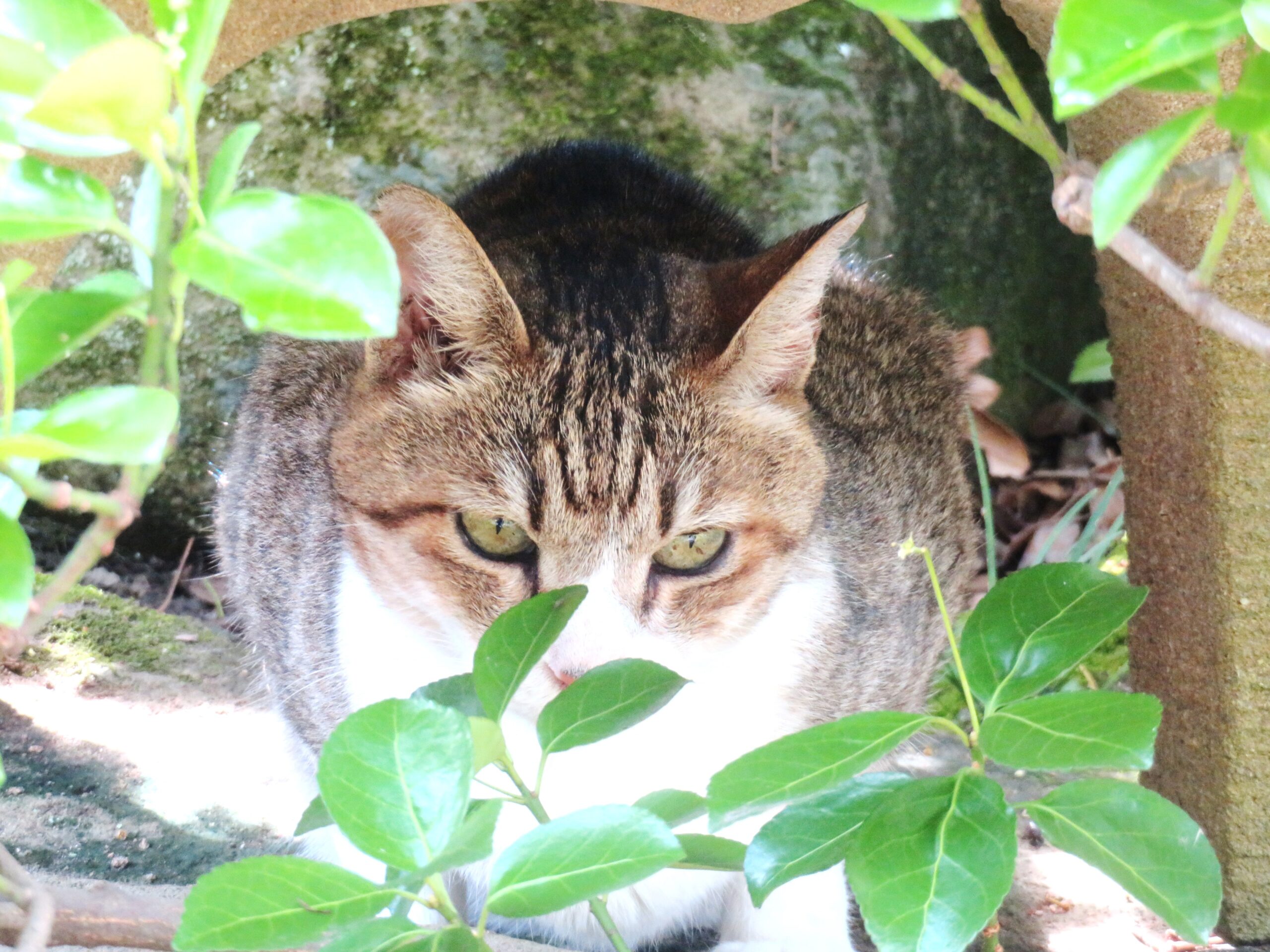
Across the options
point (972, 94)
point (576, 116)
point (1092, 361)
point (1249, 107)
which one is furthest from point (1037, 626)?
point (576, 116)

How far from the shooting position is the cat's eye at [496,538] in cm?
177

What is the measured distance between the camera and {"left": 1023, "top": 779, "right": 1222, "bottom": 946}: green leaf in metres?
1.13

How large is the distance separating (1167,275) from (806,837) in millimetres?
612

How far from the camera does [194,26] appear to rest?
774 mm

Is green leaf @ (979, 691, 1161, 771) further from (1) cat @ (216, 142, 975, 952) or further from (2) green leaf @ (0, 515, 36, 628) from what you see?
(2) green leaf @ (0, 515, 36, 628)

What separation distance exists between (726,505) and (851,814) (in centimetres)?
66

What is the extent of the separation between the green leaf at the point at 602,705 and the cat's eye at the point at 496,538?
561mm

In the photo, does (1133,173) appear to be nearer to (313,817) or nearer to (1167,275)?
(1167,275)

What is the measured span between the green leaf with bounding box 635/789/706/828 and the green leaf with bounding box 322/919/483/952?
0.21 metres

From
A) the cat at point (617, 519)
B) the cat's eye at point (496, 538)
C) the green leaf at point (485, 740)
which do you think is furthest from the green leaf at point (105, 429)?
the cat's eye at point (496, 538)

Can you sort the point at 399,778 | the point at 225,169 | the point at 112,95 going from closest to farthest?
the point at 112,95, the point at 225,169, the point at 399,778

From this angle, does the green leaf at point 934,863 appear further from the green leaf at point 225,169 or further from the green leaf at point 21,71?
the green leaf at point 21,71

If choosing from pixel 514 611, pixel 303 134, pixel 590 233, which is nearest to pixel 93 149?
pixel 514 611

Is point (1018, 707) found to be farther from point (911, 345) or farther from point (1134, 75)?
point (911, 345)
